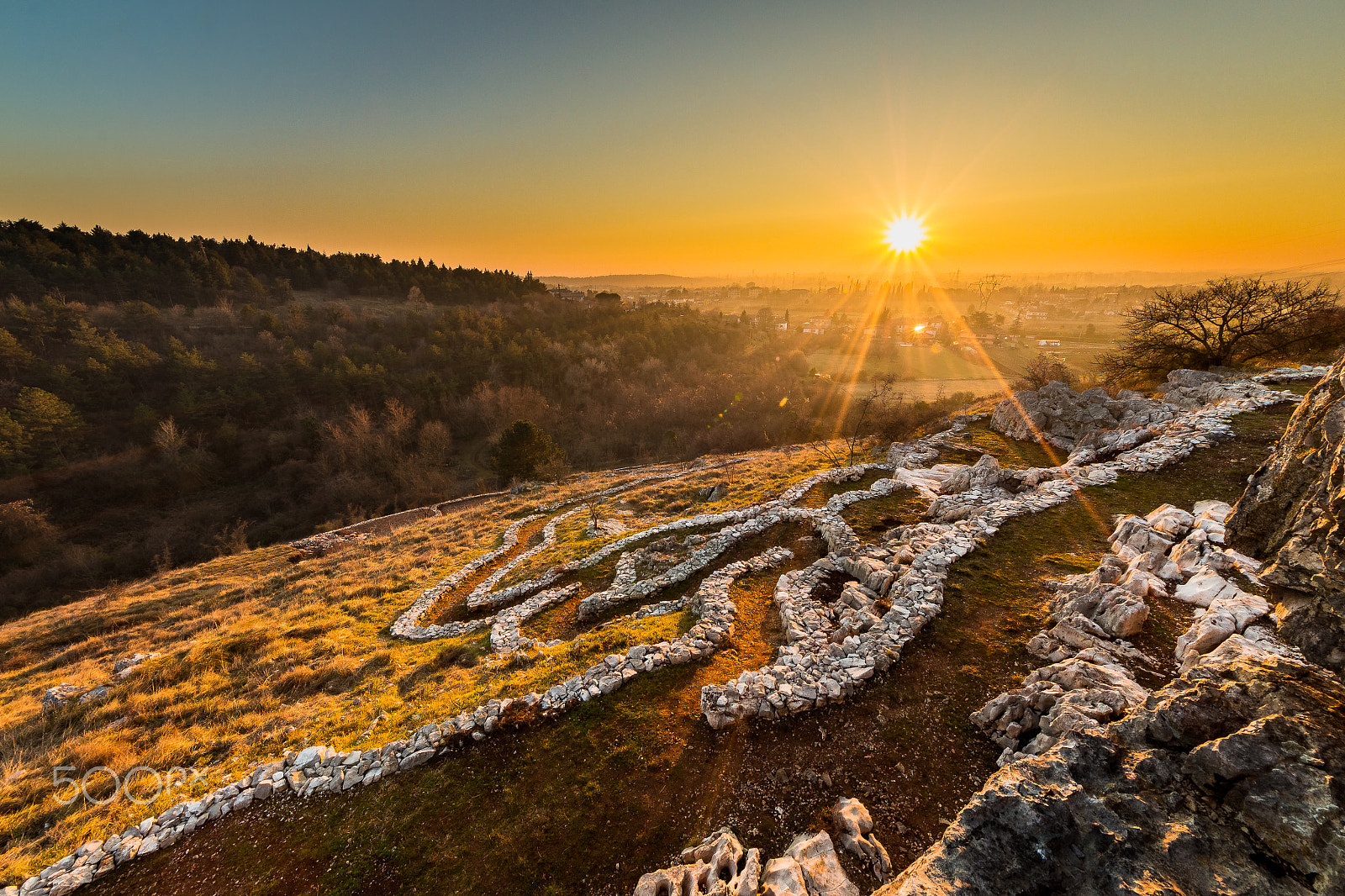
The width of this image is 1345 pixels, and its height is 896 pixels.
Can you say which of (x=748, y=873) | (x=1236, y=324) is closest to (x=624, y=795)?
(x=748, y=873)

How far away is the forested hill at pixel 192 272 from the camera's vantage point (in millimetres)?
65375

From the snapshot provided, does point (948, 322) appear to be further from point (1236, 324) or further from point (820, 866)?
point (820, 866)

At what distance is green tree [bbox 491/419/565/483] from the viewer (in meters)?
42.7

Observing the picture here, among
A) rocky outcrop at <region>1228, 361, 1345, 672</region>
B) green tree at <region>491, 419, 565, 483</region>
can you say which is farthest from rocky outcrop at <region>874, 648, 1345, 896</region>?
green tree at <region>491, 419, 565, 483</region>

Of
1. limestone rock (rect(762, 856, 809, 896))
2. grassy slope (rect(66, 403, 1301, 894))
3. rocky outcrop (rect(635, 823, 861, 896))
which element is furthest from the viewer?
grassy slope (rect(66, 403, 1301, 894))

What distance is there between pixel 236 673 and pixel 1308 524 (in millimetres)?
23758

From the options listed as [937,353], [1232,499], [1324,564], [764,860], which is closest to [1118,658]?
[1324,564]

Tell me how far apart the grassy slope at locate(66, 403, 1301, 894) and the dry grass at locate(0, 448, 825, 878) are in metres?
1.78

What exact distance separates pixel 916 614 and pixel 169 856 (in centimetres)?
1535

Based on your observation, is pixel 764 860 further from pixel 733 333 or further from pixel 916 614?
pixel 733 333

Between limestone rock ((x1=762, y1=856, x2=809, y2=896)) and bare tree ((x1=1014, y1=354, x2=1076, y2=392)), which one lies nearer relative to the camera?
limestone rock ((x1=762, y1=856, x2=809, y2=896))

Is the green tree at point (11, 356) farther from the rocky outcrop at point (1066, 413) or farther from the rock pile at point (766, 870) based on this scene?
the rocky outcrop at point (1066, 413)

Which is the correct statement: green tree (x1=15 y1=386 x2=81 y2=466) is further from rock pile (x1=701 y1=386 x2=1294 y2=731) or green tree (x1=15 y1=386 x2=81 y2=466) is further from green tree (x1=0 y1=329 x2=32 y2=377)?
rock pile (x1=701 y1=386 x2=1294 y2=731)

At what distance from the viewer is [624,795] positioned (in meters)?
7.59
